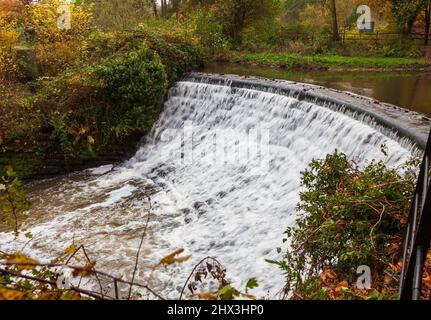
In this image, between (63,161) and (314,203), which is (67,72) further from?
(314,203)

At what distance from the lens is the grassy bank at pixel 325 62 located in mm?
20703

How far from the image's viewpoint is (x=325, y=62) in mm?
21594

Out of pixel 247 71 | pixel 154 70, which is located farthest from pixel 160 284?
pixel 247 71

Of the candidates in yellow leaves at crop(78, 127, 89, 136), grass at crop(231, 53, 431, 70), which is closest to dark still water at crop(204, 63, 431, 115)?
grass at crop(231, 53, 431, 70)

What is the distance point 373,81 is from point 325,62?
18.1 feet

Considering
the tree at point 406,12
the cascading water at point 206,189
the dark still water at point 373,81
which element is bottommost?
the cascading water at point 206,189

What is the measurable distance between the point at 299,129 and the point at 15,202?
718 centimetres

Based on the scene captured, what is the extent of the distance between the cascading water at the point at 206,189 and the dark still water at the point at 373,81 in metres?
3.79

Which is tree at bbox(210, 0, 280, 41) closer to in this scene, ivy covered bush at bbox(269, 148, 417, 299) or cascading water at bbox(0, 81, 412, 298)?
cascading water at bbox(0, 81, 412, 298)

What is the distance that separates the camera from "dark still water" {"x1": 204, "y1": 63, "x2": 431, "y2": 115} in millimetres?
12252

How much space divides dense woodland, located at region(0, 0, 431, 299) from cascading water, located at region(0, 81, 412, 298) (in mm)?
558

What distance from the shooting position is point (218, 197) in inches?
374

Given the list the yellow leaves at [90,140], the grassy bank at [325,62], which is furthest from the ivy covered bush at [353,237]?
the grassy bank at [325,62]

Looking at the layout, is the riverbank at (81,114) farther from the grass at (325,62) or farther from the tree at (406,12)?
the tree at (406,12)
